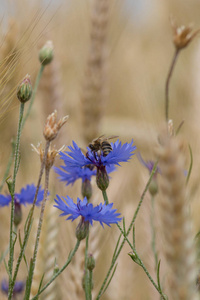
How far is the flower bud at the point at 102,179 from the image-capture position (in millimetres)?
626

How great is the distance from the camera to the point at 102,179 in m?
0.63

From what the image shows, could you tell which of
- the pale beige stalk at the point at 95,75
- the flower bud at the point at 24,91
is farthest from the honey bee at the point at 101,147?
the pale beige stalk at the point at 95,75

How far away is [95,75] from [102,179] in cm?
79

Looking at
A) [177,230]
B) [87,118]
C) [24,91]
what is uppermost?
[87,118]

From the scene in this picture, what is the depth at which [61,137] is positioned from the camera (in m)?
1.32

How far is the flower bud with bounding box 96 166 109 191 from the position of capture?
63 cm

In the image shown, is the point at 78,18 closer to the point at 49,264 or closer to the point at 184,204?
the point at 49,264

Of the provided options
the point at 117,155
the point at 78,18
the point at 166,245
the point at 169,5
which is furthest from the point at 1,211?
the point at 169,5

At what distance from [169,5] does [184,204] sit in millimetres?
2425

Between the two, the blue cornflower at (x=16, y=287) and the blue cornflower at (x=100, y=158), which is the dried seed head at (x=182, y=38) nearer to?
the blue cornflower at (x=100, y=158)

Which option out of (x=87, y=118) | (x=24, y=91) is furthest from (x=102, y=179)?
(x=87, y=118)

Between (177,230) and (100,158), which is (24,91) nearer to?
(100,158)

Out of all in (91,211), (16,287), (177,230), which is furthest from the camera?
(16,287)

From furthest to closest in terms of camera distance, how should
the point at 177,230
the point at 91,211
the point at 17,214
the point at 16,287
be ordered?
the point at 16,287 < the point at 17,214 < the point at 91,211 < the point at 177,230
